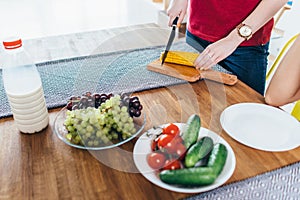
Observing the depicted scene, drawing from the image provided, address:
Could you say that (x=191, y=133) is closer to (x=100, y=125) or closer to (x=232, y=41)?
(x=100, y=125)

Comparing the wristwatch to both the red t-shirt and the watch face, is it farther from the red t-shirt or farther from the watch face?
the red t-shirt

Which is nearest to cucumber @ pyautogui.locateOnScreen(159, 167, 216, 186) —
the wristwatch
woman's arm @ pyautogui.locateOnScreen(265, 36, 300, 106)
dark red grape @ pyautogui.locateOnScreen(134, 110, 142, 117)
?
dark red grape @ pyautogui.locateOnScreen(134, 110, 142, 117)

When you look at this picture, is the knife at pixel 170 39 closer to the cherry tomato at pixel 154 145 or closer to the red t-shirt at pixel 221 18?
the red t-shirt at pixel 221 18

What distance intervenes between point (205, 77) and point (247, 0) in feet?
1.29

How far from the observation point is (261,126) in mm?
854

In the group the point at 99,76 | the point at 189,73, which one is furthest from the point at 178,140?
the point at 99,76

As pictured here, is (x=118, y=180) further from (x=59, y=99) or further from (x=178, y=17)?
(x=178, y=17)

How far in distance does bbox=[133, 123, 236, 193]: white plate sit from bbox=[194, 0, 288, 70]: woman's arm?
375 millimetres

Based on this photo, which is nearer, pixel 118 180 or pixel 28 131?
pixel 118 180

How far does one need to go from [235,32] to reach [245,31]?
38 millimetres

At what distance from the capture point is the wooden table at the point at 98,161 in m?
0.64

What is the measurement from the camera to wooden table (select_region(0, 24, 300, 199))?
638 millimetres

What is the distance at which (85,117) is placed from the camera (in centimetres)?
73

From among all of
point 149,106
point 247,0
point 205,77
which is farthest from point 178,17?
point 149,106
